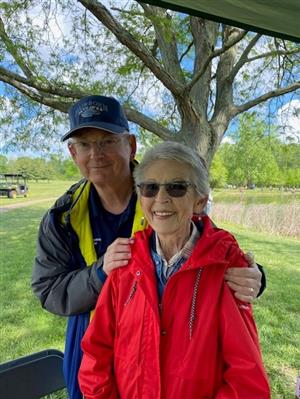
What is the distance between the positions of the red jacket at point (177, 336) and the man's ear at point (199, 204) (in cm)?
9

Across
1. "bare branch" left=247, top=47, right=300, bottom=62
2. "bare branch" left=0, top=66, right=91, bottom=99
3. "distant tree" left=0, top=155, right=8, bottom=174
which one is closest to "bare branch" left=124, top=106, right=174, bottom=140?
"bare branch" left=0, top=66, right=91, bottom=99

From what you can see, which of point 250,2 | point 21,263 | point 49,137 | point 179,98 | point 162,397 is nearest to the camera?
point 162,397

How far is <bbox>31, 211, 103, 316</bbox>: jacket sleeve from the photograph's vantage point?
4.07 feet

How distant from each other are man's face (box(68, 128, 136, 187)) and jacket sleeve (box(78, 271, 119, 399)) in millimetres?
349

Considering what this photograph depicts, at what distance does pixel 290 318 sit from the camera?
197 inches

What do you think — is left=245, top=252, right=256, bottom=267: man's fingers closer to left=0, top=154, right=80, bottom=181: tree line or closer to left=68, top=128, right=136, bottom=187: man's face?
left=68, top=128, right=136, bottom=187: man's face

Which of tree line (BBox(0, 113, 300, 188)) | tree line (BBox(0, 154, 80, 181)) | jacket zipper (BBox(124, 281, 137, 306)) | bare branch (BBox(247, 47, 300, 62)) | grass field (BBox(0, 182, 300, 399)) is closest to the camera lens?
jacket zipper (BBox(124, 281, 137, 306))

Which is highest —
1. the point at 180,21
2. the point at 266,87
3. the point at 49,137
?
the point at 180,21

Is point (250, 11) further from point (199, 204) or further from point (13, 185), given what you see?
point (13, 185)

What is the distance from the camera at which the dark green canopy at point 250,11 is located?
4.29 ft

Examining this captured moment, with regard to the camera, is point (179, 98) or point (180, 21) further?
point (180, 21)

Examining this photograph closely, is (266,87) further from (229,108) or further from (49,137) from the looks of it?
(49,137)

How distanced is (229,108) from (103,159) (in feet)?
12.7

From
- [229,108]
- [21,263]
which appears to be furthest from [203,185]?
→ [21,263]
